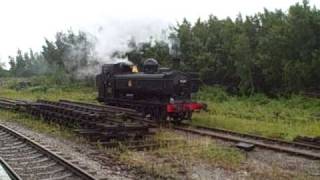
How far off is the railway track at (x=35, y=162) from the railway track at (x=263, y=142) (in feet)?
18.6

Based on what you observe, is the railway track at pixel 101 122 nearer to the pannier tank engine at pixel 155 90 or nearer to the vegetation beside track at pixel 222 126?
the vegetation beside track at pixel 222 126

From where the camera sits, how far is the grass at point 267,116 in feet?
60.2

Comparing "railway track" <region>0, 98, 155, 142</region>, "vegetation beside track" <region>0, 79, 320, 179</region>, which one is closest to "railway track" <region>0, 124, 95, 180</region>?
"vegetation beside track" <region>0, 79, 320, 179</region>

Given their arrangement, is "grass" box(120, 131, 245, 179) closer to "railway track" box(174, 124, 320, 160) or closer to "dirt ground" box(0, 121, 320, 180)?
"dirt ground" box(0, 121, 320, 180)

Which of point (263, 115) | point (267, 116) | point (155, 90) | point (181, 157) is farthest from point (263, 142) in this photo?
point (263, 115)

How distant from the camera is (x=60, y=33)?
178ft

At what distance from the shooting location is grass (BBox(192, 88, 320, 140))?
1834 centimetres

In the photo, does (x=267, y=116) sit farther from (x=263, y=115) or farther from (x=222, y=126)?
(x=222, y=126)

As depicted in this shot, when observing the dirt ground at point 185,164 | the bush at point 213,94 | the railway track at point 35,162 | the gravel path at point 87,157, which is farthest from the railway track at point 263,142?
the bush at point 213,94

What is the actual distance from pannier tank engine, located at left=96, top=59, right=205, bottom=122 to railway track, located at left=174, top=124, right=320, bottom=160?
1250 millimetres

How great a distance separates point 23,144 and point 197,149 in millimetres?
4938

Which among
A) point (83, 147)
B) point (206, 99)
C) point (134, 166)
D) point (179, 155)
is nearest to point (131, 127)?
point (83, 147)

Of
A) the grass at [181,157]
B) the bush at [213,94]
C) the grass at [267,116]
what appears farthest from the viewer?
the bush at [213,94]

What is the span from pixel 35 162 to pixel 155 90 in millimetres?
9069
